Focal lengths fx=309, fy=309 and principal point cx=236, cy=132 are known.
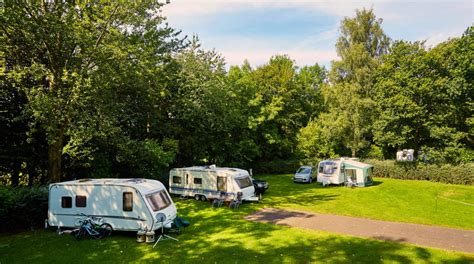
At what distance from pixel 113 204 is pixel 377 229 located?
11.7 meters

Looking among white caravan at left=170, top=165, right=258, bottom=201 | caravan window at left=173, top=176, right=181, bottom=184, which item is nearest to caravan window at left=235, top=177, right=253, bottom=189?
white caravan at left=170, top=165, right=258, bottom=201

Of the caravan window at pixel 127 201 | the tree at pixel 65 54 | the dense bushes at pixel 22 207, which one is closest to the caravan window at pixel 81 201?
the caravan window at pixel 127 201

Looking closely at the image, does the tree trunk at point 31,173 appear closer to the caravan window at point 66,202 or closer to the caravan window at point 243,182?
the caravan window at point 66,202

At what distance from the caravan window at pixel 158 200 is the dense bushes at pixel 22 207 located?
547 centimetres

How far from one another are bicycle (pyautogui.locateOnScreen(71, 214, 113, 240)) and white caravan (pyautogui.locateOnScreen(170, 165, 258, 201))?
7807 millimetres

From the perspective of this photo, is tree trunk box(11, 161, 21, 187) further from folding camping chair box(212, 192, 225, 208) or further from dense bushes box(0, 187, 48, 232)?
folding camping chair box(212, 192, 225, 208)

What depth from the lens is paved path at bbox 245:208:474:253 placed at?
1228cm

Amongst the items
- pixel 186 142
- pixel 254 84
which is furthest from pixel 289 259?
pixel 254 84

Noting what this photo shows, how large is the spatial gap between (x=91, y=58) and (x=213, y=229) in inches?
421

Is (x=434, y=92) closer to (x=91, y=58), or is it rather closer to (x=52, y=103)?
(x=91, y=58)

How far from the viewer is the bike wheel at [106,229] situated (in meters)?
12.7

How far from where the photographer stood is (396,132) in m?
31.7

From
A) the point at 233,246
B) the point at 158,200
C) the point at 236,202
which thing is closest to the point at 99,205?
the point at 158,200

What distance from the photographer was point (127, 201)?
12.8 metres
